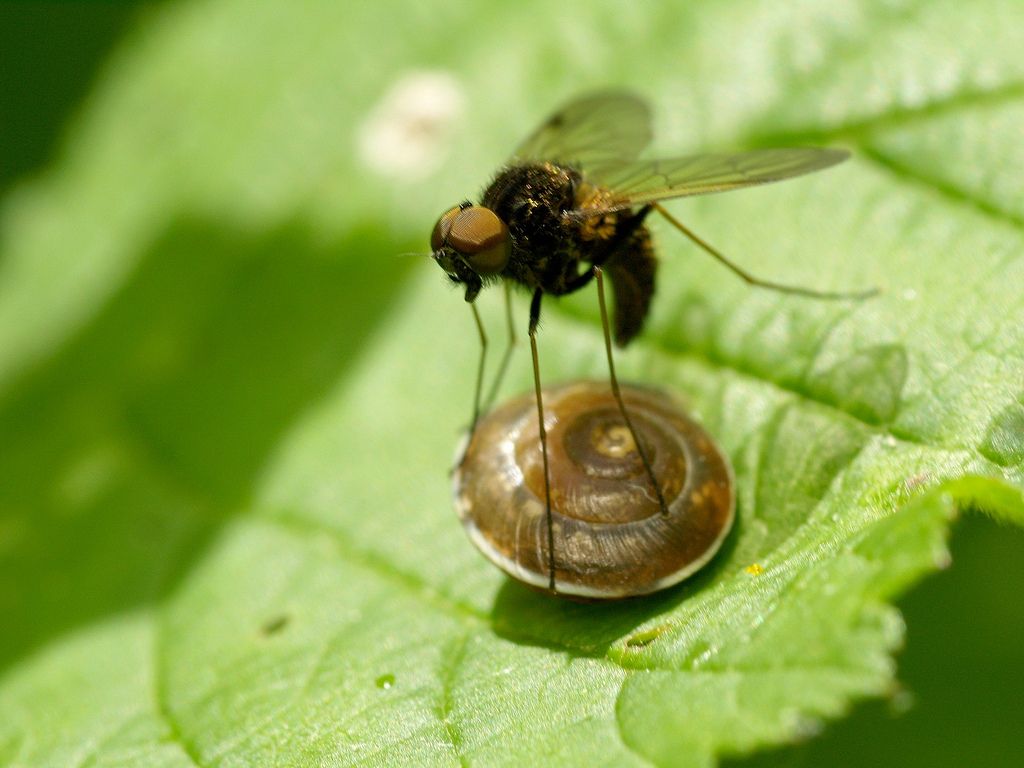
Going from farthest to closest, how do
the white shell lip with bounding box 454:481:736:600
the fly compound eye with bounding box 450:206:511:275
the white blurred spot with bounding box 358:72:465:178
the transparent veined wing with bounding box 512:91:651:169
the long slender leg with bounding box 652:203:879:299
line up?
1. the white blurred spot with bounding box 358:72:465:178
2. the transparent veined wing with bounding box 512:91:651:169
3. the long slender leg with bounding box 652:203:879:299
4. the fly compound eye with bounding box 450:206:511:275
5. the white shell lip with bounding box 454:481:736:600

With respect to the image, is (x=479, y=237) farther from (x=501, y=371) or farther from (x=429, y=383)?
(x=429, y=383)

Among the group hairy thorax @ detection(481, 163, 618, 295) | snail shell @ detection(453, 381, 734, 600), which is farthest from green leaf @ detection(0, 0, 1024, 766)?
hairy thorax @ detection(481, 163, 618, 295)

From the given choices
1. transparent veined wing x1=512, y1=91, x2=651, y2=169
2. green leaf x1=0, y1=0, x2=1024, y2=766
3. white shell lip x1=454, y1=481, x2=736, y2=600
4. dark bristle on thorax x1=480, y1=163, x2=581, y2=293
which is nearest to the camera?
green leaf x1=0, y1=0, x2=1024, y2=766

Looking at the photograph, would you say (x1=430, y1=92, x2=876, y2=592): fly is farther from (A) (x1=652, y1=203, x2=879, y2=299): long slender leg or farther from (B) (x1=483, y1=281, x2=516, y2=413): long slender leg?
(B) (x1=483, y1=281, x2=516, y2=413): long slender leg

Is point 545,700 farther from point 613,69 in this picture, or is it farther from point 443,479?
point 613,69

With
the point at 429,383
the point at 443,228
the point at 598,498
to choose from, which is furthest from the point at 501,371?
the point at 598,498

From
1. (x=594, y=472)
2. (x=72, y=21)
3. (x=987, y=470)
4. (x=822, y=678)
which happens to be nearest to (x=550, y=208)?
(x=594, y=472)

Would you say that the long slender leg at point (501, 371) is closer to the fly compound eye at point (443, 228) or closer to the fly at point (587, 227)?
the fly at point (587, 227)
